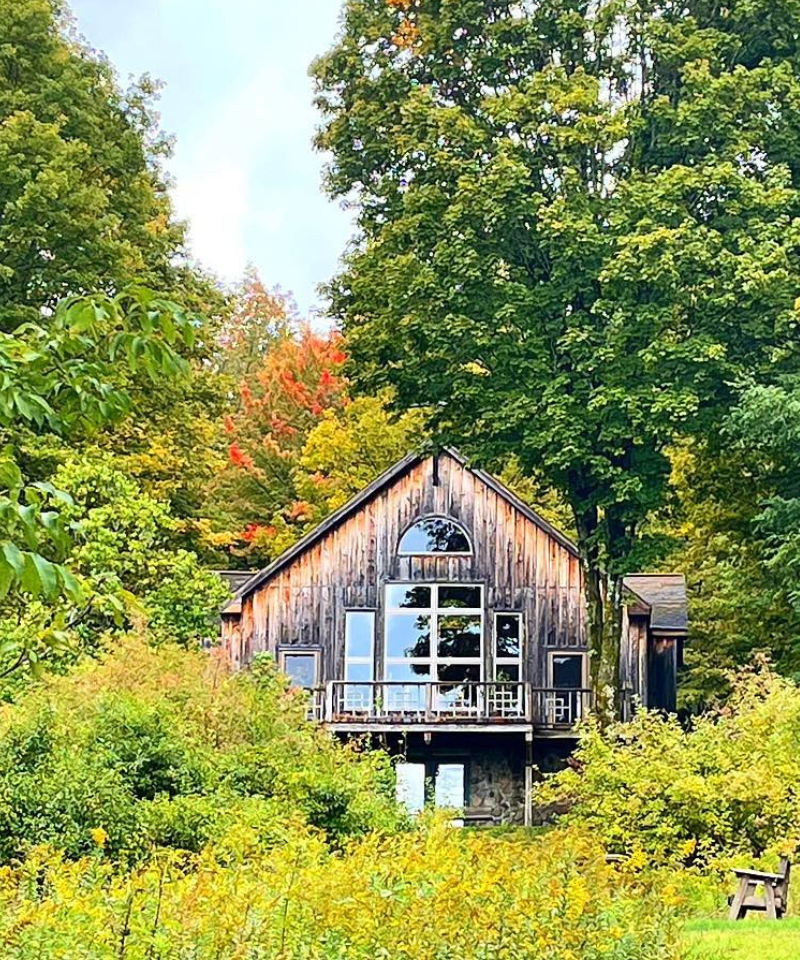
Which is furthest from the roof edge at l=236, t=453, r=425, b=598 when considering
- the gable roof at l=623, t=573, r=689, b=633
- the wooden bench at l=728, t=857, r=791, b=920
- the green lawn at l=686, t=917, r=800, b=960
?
the green lawn at l=686, t=917, r=800, b=960

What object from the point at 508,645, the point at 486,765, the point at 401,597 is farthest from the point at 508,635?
the point at 486,765

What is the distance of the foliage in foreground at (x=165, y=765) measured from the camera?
38.6 feet

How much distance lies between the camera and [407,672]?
28359 millimetres

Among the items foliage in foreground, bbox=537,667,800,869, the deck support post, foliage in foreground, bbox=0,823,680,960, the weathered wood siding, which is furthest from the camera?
the weathered wood siding

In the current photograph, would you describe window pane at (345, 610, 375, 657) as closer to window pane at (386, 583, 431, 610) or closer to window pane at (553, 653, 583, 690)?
window pane at (386, 583, 431, 610)

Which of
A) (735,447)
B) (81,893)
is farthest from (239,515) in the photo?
(81,893)

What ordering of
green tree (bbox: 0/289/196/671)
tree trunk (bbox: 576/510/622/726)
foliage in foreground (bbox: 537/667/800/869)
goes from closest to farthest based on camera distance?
green tree (bbox: 0/289/196/671)
foliage in foreground (bbox: 537/667/800/869)
tree trunk (bbox: 576/510/622/726)

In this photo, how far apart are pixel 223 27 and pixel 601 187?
46.6ft

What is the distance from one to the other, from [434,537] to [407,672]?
2891 millimetres

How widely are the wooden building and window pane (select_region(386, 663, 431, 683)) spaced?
0.09 ft

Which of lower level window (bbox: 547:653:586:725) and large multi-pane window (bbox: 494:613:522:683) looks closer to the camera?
lower level window (bbox: 547:653:586:725)

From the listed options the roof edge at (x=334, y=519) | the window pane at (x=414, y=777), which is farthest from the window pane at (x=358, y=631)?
the window pane at (x=414, y=777)

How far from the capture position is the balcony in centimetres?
2658

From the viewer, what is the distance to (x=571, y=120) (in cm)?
2377
